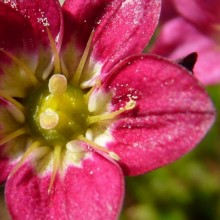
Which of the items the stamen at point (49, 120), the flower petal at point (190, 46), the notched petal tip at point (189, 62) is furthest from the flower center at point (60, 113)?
the flower petal at point (190, 46)

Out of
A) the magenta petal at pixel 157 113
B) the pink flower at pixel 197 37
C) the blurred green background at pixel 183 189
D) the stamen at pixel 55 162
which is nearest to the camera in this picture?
the magenta petal at pixel 157 113

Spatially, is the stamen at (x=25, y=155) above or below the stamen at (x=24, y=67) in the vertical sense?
below

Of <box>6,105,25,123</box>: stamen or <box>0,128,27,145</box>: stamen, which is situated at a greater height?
<box>6,105,25,123</box>: stamen

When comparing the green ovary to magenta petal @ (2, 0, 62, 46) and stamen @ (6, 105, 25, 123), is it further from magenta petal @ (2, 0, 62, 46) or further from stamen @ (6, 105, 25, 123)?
magenta petal @ (2, 0, 62, 46)

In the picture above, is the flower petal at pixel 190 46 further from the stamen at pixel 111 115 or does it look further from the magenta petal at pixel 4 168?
the magenta petal at pixel 4 168

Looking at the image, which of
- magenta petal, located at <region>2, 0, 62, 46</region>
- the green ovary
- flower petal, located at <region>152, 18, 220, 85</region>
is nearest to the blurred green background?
flower petal, located at <region>152, 18, 220, 85</region>

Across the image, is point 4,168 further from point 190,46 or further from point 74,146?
point 190,46

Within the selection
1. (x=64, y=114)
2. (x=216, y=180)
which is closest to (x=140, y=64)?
(x=64, y=114)

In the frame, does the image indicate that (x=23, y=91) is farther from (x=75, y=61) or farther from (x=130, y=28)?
(x=130, y=28)
